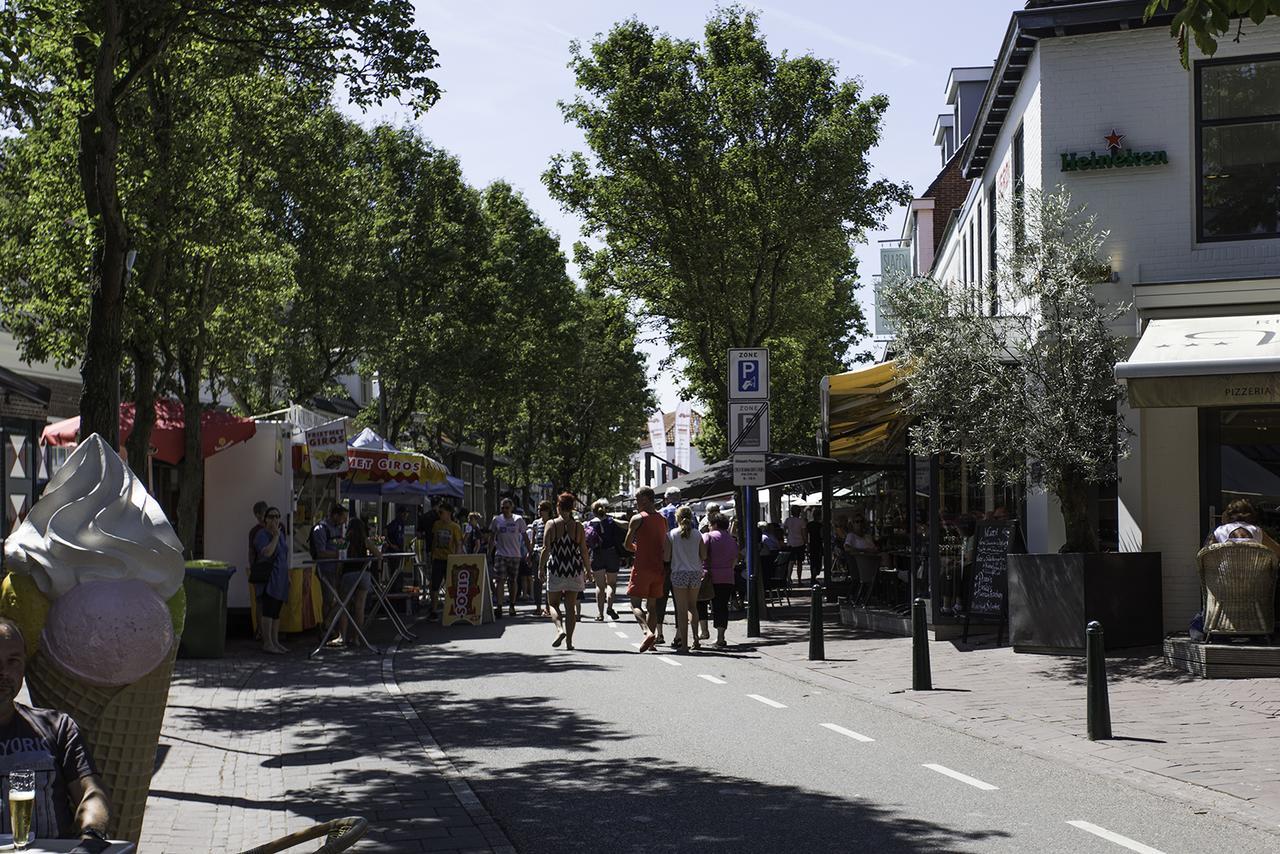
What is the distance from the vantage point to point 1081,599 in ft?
47.8

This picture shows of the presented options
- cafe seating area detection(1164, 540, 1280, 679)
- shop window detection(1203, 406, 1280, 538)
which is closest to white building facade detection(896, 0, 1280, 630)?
shop window detection(1203, 406, 1280, 538)

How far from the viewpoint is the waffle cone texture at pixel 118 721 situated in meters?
4.74

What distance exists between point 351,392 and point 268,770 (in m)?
48.7

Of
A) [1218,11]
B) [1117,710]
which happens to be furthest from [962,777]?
[1218,11]

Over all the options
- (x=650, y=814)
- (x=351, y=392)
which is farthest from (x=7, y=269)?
(x=351, y=392)

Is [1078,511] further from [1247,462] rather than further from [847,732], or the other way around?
[847,732]

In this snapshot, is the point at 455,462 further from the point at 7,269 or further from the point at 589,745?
the point at 589,745

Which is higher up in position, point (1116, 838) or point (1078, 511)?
point (1078, 511)

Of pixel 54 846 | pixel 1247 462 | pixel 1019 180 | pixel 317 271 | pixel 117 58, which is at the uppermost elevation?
pixel 317 271

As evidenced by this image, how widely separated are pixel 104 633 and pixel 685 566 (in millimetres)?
12635

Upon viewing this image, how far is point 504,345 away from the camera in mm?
39406

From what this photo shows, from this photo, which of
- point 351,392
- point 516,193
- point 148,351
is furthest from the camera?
point 351,392

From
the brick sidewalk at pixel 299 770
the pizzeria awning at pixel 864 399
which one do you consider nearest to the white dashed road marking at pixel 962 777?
the brick sidewalk at pixel 299 770

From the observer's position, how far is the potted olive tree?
14602 mm
